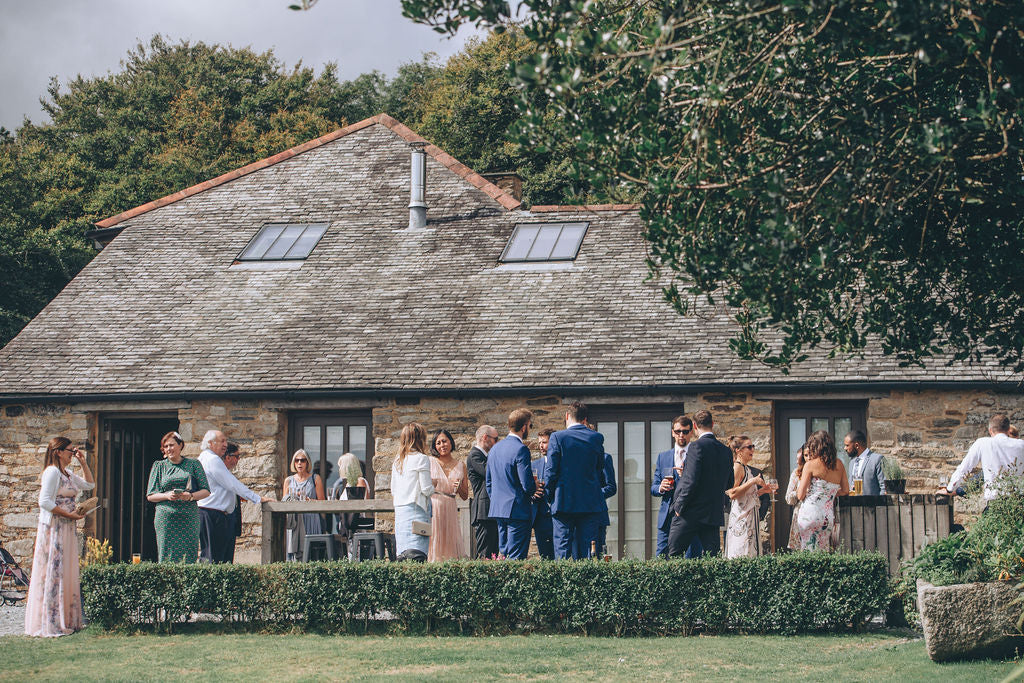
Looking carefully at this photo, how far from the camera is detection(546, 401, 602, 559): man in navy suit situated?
35.9ft

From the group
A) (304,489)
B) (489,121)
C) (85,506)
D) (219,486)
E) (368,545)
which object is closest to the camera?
(85,506)

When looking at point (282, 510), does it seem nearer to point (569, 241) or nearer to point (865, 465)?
point (865, 465)

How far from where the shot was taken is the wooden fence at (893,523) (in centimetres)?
1089

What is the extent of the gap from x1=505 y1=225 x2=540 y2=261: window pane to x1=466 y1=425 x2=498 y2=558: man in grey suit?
21.5ft

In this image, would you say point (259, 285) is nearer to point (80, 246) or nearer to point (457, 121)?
point (80, 246)

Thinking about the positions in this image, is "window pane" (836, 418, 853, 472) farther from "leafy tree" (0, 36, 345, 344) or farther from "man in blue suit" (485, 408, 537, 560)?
"leafy tree" (0, 36, 345, 344)

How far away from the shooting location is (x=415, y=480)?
11.1 metres

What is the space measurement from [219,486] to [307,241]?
7.94 m

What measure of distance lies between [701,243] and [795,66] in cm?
135

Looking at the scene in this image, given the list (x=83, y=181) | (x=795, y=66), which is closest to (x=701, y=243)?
(x=795, y=66)

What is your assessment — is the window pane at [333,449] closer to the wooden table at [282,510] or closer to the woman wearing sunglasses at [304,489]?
the woman wearing sunglasses at [304,489]

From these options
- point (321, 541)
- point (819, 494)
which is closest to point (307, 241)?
point (321, 541)

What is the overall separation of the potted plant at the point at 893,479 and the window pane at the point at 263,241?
10.9 m

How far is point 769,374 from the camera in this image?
15.0 metres
